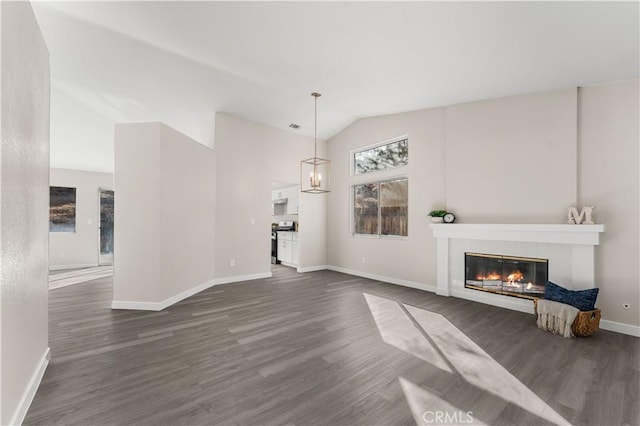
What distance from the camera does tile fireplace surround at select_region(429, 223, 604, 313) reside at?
347 cm

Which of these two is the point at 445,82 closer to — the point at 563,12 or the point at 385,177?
the point at 563,12

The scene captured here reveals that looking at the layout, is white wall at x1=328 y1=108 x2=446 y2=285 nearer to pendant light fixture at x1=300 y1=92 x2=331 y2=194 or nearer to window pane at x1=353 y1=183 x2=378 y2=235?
window pane at x1=353 y1=183 x2=378 y2=235

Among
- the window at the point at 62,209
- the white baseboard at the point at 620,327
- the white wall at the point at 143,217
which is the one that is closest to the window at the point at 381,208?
the white baseboard at the point at 620,327

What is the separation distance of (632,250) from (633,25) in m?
→ 2.34

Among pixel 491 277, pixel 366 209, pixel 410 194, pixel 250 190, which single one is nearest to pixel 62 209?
pixel 250 190

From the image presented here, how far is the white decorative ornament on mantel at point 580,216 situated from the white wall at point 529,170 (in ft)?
0.40

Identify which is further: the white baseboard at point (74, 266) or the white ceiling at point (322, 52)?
the white baseboard at point (74, 266)

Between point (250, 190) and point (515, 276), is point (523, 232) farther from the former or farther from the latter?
point (250, 190)

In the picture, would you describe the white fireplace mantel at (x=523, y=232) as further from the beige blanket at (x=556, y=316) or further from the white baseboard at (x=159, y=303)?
the white baseboard at (x=159, y=303)

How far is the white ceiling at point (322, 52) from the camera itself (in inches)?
106

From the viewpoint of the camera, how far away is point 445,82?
3984 millimetres

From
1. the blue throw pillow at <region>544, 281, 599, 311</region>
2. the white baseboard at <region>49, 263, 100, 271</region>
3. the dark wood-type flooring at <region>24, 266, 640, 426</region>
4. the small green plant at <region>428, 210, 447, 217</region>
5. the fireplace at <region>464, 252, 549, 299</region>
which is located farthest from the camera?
the white baseboard at <region>49, 263, 100, 271</region>

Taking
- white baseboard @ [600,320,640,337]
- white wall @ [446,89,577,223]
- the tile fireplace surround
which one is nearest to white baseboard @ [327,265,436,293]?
the tile fireplace surround

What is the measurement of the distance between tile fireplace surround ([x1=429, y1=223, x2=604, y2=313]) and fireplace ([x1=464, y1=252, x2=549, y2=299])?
0.07 meters
